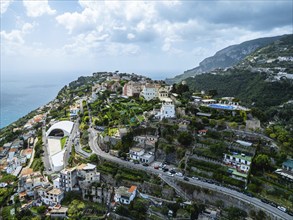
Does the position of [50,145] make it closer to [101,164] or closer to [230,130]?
[101,164]

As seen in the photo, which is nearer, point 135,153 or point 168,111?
point 135,153

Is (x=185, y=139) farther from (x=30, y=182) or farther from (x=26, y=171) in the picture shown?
(x=26, y=171)

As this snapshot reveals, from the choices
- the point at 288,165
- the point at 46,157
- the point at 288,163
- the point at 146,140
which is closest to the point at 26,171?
the point at 46,157

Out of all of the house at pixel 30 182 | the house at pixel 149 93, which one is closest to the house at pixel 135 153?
the house at pixel 30 182

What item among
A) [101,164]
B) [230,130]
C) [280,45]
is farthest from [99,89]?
[280,45]

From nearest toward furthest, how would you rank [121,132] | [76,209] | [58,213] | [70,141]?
1. [58,213]
2. [76,209]
3. [121,132]
4. [70,141]
